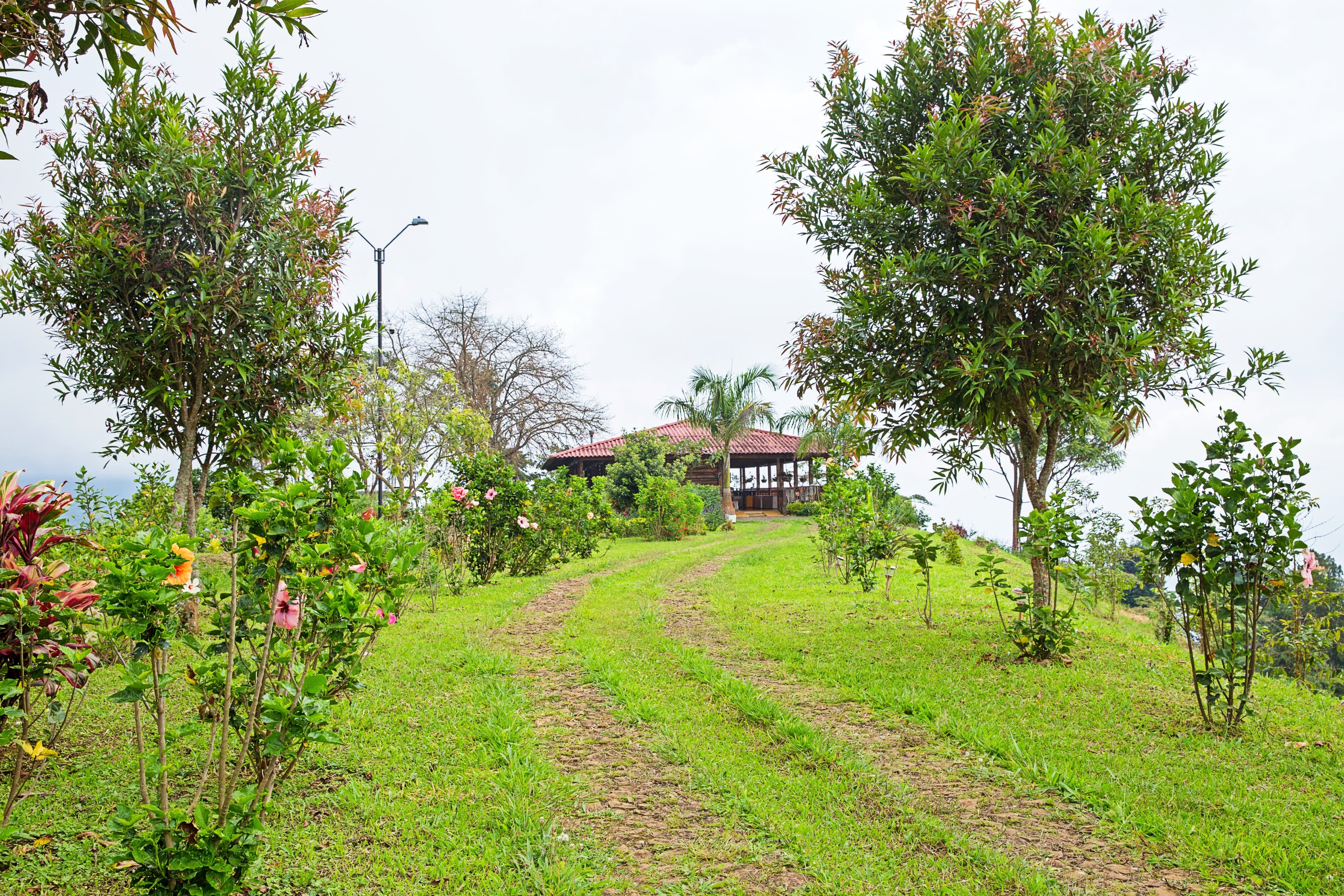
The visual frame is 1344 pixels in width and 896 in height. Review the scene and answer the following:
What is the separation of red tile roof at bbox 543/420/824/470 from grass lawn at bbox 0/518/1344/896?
2032 centimetres

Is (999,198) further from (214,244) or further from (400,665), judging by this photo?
(214,244)

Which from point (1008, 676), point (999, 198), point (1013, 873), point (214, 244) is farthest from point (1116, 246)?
point (214, 244)

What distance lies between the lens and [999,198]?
5.62m

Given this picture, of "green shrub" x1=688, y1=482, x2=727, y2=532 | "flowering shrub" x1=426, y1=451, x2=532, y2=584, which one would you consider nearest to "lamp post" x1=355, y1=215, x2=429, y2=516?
"flowering shrub" x1=426, y1=451, x2=532, y2=584

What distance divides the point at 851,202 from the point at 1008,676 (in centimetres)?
393

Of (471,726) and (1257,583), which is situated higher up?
(1257,583)

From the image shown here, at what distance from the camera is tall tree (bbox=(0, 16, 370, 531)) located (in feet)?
20.5

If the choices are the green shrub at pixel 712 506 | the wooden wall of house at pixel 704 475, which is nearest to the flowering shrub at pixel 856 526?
the green shrub at pixel 712 506

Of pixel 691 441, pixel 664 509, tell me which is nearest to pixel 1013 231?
pixel 664 509

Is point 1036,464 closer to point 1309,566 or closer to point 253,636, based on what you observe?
point 1309,566

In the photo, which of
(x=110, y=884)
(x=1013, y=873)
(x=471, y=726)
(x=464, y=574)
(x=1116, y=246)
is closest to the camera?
(x=110, y=884)

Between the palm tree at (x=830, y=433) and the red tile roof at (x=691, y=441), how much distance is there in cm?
64

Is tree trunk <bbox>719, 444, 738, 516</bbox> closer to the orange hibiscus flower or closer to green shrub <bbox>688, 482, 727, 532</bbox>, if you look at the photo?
green shrub <bbox>688, 482, 727, 532</bbox>

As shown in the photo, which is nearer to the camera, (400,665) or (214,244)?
(400,665)
